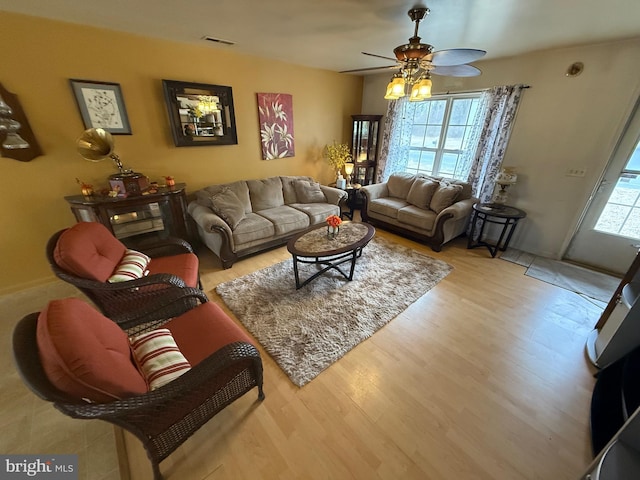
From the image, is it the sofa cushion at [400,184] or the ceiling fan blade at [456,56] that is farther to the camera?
the sofa cushion at [400,184]

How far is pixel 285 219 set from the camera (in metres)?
3.19

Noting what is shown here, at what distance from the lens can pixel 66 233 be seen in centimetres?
153

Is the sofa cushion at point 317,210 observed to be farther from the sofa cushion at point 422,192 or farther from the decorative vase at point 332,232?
the sofa cushion at point 422,192

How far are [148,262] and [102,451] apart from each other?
1176 millimetres

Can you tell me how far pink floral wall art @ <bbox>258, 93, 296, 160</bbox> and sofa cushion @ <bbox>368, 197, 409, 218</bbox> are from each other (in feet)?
5.33

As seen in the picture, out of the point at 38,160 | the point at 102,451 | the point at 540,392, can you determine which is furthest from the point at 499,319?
the point at 38,160

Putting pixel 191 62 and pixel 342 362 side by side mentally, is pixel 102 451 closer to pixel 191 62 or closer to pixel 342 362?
pixel 342 362

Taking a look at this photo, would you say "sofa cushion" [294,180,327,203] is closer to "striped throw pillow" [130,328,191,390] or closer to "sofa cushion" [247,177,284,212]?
"sofa cushion" [247,177,284,212]

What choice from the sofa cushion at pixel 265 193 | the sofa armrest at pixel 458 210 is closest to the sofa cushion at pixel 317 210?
the sofa cushion at pixel 265 193

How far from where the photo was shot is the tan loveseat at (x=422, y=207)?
127 inches

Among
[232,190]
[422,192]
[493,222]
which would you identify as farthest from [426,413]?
[232,190]

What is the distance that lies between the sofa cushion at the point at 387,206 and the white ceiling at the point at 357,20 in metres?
1.90

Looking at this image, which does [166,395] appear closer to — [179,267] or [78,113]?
[179,267]

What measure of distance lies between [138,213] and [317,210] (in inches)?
83.5
